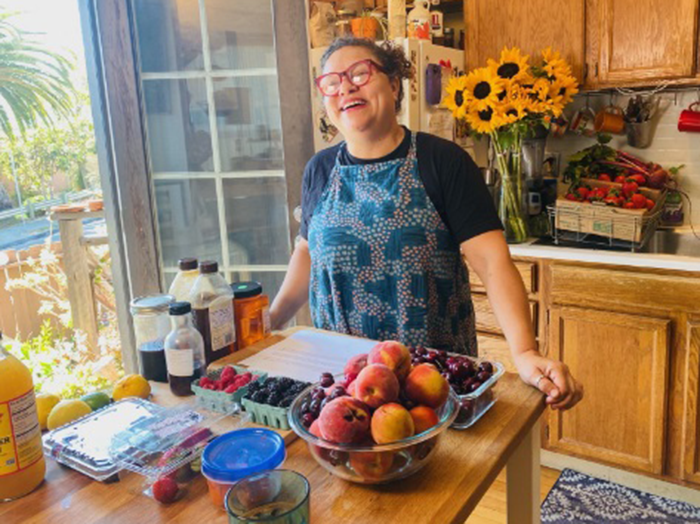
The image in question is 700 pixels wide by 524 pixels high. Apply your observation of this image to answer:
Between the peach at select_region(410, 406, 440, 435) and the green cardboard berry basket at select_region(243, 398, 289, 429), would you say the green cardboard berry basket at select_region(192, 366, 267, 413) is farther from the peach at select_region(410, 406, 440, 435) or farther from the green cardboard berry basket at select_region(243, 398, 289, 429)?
the peach at select_region(410, 406, 440, 435)

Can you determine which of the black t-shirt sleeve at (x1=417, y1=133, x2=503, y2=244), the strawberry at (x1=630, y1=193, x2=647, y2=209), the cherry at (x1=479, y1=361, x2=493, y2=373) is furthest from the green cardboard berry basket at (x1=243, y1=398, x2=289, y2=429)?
the strawberry at (x1=630, y1=193, x2=647, y2=209)

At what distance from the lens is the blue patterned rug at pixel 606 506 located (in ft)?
7.41

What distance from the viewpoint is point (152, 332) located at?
52.4 inches

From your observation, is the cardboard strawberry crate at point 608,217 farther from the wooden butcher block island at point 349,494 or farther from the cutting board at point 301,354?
the wooden butcher block island at point 349,494

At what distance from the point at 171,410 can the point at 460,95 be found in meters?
1.89

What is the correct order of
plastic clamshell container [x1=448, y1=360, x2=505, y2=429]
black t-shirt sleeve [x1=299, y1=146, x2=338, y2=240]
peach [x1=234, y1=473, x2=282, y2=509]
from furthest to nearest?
black t-shirt sleeve [x1=299, y1=146, x2=338, y2=240] < plastic clamshell container [x1=448, y1=360, x2=505, y2=429] < peach [x1=234, y1=473, x2=282, y2=509]

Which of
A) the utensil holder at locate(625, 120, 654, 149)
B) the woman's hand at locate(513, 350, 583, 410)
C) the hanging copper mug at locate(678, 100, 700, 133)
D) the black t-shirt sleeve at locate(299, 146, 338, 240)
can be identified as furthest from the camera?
the utensil holder at locate(625, 120, 654, 149)

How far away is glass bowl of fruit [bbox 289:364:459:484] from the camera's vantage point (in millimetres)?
822

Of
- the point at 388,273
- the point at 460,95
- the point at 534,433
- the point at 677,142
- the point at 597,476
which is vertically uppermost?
the point at 460,95

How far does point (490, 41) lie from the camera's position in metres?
2.76

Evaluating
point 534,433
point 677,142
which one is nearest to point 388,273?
point 534,433

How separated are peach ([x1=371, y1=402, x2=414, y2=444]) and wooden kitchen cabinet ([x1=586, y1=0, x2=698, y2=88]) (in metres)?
2.12

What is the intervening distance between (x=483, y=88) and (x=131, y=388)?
1.89 metres

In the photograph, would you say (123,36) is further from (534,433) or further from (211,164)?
(534,433)
